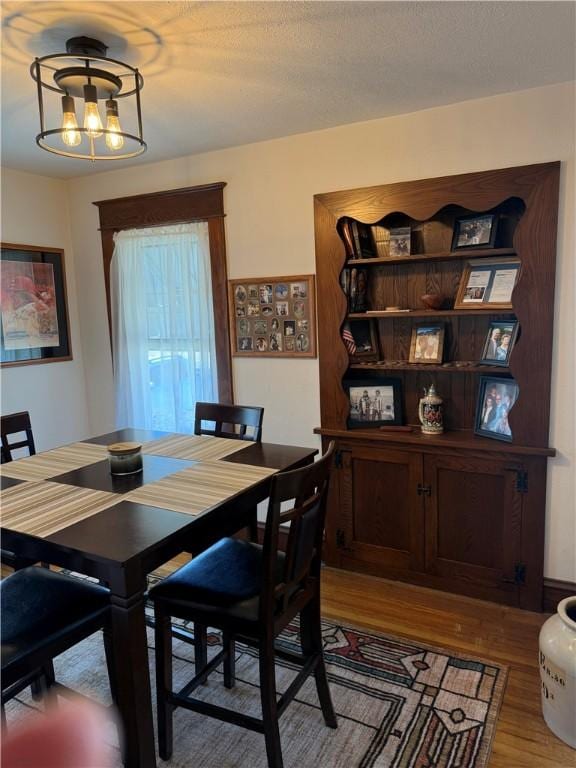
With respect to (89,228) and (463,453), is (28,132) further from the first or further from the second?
(463,453)

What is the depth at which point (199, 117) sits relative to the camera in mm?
2635

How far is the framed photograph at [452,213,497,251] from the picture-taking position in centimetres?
261

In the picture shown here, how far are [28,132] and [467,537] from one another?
308 centimetres

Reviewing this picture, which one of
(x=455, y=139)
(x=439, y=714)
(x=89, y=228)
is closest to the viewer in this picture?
(x=439, y=714)

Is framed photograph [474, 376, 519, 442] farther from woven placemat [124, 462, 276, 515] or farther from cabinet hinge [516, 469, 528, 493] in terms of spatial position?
woven placemat [124, 462, 276, 515]

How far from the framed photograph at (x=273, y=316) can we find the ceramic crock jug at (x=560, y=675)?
5.88 ft

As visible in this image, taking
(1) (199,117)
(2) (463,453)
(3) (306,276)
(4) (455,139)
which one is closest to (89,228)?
(1) (199,117)

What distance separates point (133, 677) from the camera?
144cm

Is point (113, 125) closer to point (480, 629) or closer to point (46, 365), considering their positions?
point (46, 365)

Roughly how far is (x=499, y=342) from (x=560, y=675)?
146 centimetres

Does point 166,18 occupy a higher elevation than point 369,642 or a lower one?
higher

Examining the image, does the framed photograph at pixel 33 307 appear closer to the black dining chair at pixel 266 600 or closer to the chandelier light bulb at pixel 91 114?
the chandelier light bulb at pixel 91 114

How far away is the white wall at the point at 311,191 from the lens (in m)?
2.44

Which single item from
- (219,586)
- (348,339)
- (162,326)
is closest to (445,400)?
(348,339)
